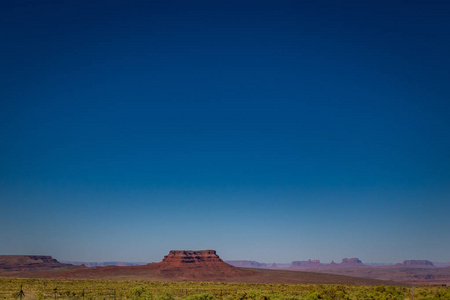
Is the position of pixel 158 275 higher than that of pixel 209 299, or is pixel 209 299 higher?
pixel 209 299

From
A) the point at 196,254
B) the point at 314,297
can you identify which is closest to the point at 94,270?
the point at 196,254

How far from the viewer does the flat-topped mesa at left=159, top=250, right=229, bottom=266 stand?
185m

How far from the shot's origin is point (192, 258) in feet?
625

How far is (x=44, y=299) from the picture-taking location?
40.7m

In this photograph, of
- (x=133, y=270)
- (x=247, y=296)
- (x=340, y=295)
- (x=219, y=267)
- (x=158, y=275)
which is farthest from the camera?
(x=219, y=267)

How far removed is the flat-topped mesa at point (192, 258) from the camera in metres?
185

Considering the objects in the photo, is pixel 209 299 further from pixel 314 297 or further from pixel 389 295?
pixel 389 295

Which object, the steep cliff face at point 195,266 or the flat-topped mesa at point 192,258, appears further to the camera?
the flat-topped mesa at point 192,258

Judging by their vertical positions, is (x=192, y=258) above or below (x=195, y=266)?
above

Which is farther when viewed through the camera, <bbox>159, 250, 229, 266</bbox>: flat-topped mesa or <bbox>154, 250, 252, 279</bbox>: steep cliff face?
<bbox>159, 250, 229, 266</bbox>: flat-topped mesa

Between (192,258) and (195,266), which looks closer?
(195,266)

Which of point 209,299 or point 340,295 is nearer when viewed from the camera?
point 209,299

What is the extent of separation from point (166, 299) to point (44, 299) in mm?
16396

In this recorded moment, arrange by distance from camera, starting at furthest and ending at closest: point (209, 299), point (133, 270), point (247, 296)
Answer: point (133, 270) → point (247, 296) → point (209, 299)
